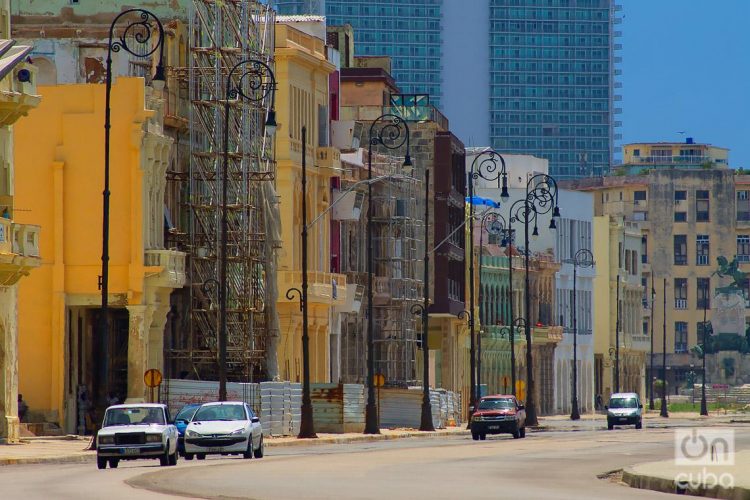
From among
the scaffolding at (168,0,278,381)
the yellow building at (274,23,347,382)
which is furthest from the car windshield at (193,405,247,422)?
the yellow building at (274,23,347,382)

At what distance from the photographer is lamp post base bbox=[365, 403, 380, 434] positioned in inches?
2849

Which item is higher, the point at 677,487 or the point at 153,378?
the point at 153,378

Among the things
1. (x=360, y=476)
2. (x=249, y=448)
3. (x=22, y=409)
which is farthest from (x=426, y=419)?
(x=360, y=476)

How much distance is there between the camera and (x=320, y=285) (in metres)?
82.5

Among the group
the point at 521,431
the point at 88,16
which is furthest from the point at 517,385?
the point at 88,16

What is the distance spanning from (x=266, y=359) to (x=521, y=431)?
950 cm

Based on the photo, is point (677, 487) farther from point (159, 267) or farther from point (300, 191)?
point (300, 191)

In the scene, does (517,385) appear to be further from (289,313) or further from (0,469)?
(0,469)

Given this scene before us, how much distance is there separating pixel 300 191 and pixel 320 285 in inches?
157

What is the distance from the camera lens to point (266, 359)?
7525 cm

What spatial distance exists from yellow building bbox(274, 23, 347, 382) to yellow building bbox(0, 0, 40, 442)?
21371mm

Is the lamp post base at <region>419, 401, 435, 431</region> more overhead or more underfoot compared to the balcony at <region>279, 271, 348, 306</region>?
more underfoot

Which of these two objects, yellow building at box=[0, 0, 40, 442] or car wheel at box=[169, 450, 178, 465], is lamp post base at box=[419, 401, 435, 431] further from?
car wheel at box=[169, 450, 178, 465]

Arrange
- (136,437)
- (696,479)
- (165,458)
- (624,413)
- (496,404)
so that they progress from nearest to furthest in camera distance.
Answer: (696,479) → (136,437) → (165,458) → (496,404) → (624,413)
